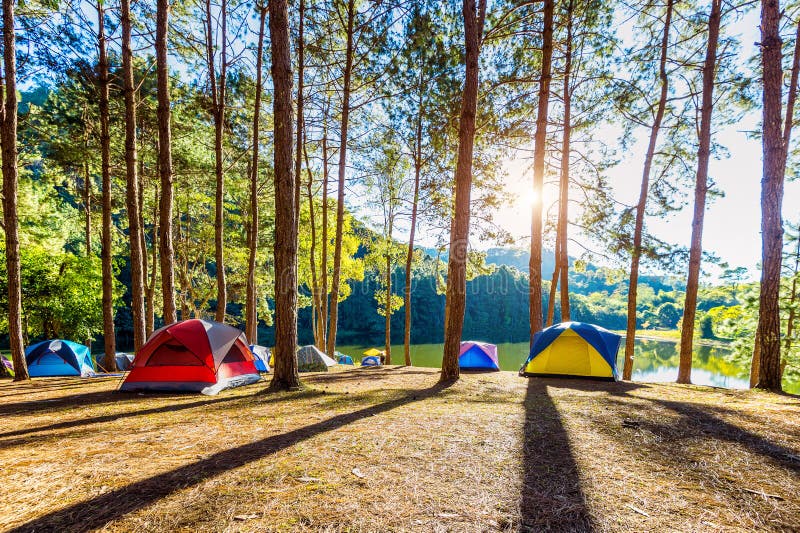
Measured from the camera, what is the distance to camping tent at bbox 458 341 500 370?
11164 millimetres

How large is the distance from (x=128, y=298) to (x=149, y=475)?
50.0 meters

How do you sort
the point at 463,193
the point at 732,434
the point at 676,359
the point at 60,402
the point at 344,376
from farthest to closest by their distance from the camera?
the point at 676,359
the point at 344,376
the point at 463,193
the point at 60,402
the point at 732,434

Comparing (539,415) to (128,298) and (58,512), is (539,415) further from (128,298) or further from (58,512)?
(128,298)

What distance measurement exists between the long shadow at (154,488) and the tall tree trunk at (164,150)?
6390 millimetres

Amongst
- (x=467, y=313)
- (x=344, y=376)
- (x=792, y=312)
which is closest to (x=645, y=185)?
(x=792, y=312)

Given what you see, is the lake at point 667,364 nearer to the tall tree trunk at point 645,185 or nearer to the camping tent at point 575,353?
the tall tree trunk at point 645,185

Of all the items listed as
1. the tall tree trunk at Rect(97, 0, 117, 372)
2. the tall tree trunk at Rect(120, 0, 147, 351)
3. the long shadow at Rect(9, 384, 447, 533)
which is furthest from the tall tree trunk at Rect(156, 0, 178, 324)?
the long shadow at Rect(9, 384, 447, 533)

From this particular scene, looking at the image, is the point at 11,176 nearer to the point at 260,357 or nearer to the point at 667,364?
the point at 260,357

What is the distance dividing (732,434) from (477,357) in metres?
8.23

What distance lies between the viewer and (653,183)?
1046 cm

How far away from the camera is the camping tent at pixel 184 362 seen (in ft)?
18.6

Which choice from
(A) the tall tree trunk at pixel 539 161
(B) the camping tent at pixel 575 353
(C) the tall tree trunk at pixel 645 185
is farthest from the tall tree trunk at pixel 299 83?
(C) the tall tree trunk at pixel 645 185

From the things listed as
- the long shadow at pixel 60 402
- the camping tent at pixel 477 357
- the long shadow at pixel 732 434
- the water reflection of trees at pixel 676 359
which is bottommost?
the water reflection of trees at pixel 676 359

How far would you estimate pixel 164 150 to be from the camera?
24.5 ft
